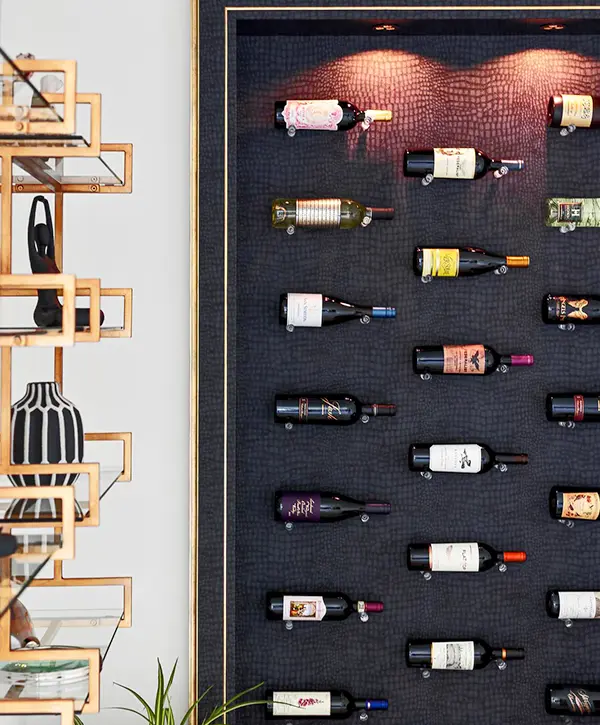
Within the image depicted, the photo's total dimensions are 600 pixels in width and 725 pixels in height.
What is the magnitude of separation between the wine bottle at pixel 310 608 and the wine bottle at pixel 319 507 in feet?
0.69

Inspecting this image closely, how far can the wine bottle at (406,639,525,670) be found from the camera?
7.27ft

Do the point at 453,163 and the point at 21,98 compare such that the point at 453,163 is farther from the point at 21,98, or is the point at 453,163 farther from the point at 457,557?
the point at 21,98

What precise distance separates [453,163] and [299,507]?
1.00 m

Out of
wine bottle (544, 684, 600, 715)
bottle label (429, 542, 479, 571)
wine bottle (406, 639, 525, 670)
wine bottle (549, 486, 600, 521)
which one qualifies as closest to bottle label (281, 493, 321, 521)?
bottle label (429, 542, 479, 571)

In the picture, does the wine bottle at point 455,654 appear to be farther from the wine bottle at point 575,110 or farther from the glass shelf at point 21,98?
the glass shelf at point 21,98

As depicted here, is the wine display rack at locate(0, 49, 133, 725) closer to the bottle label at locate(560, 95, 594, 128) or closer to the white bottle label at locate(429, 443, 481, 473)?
the white bottle label at locate(429, 443, 481, 473)

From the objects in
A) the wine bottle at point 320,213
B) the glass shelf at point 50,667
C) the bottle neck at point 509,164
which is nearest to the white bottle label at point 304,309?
the wine bottle at point 320,213

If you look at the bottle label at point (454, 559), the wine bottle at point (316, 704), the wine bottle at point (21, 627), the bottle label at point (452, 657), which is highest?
the wine bottle at point (21, 627)

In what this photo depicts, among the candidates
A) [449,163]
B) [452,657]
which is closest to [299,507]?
[452,657]

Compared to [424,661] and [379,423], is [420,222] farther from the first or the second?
[424,661]

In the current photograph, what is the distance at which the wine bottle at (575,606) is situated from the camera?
2.22 m

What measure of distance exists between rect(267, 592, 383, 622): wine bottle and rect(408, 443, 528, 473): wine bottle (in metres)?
0.39

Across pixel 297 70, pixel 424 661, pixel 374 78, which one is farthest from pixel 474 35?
pixel 424 661

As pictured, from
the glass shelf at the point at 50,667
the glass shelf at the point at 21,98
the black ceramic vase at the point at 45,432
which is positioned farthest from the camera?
the black ceramic vase at the point at 45,432
